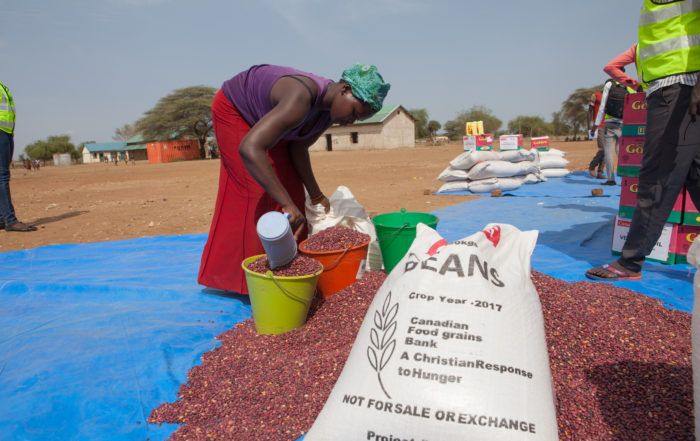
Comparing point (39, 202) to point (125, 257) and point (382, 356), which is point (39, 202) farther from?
point (382, 356)

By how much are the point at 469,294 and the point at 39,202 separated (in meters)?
9.87

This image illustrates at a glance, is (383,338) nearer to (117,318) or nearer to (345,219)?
(345,219)

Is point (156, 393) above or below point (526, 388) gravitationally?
below

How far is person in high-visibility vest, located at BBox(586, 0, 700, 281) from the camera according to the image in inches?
80.8

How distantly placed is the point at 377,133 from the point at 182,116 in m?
17.0

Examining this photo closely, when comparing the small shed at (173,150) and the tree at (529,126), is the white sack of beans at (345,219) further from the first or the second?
the tree at (529,126)

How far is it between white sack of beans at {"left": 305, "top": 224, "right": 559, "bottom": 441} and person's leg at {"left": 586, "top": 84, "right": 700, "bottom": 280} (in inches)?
60.7

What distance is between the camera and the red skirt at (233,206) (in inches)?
87.7

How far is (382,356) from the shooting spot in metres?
1.10

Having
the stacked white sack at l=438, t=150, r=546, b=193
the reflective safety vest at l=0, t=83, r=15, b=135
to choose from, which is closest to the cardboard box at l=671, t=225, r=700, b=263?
the stacked white sack at l=438, t=150, r=546, b=193

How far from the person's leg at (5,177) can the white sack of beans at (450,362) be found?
5.45 metres

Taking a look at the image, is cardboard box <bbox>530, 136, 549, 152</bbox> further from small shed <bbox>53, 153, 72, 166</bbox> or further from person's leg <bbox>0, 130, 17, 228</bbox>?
small shed <bbox>53, 153, 72, 166</bbox>

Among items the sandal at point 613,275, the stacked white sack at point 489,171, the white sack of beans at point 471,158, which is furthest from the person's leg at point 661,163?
the white sack of beans at point 471,158

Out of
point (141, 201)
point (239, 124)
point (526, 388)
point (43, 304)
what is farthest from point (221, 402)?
point (141, 201)
